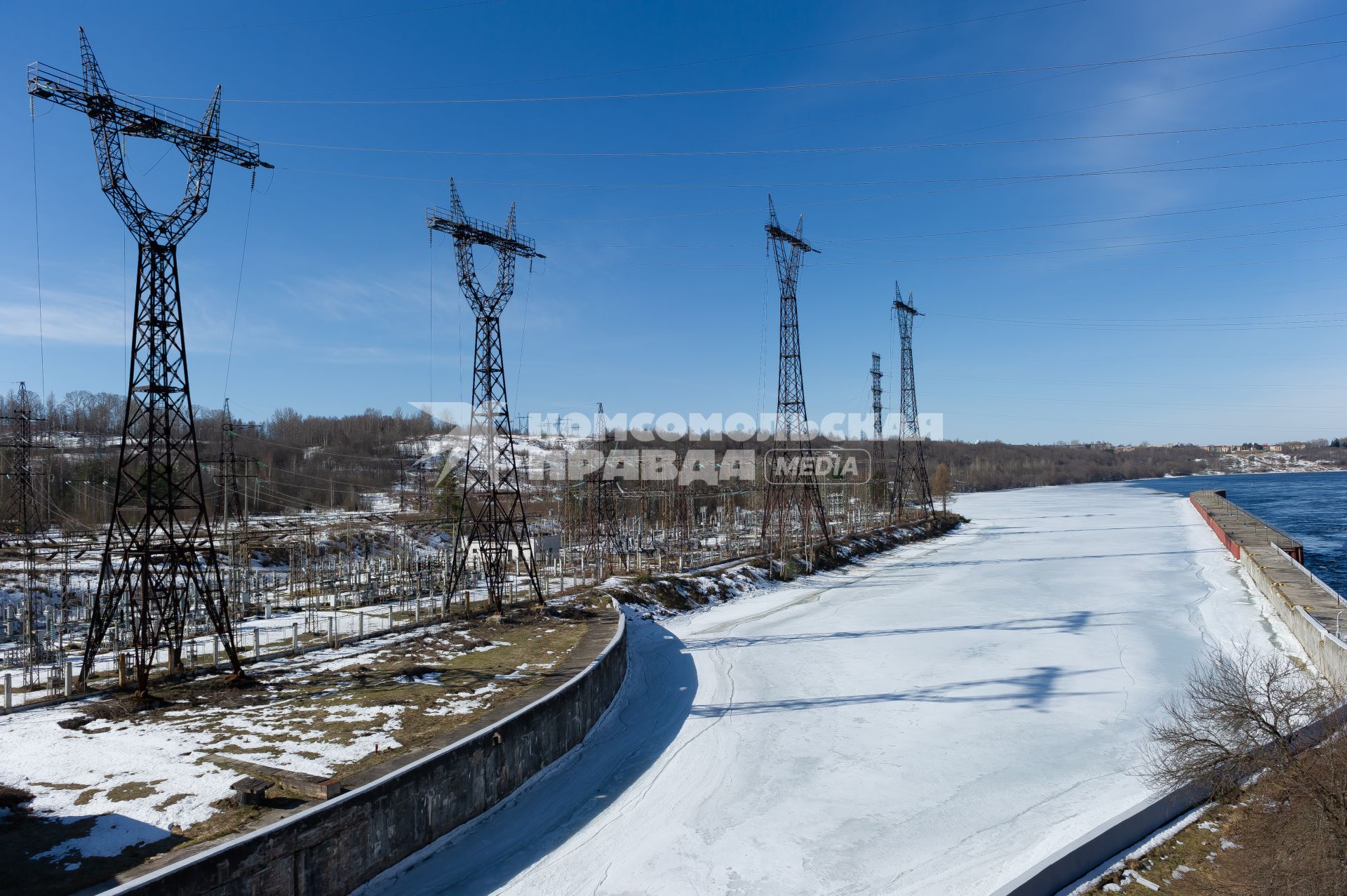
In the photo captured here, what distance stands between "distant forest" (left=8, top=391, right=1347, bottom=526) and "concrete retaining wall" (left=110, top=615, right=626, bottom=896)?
74.6 feet

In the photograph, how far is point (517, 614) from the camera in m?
22.2

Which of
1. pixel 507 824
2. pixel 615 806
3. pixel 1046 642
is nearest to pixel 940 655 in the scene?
pixel 1046 642

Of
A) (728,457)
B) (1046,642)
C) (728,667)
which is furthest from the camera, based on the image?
(728,457)

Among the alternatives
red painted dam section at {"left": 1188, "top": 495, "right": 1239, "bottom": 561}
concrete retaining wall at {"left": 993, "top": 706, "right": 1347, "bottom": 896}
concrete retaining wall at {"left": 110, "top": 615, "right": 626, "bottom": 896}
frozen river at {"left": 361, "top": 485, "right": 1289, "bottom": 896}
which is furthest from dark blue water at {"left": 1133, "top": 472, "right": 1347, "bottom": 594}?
concrete retaining wall at {"left": 110, "top": 615, "right": 626, "bottom": 896}

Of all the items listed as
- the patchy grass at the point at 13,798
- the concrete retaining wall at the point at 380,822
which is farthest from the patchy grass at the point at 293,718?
the concrete retaining wall at the point at 380,822

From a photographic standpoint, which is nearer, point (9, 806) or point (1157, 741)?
point (9, 806)

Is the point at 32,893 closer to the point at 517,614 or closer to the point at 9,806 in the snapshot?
the point at 9,806

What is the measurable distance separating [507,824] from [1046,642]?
56.6ft

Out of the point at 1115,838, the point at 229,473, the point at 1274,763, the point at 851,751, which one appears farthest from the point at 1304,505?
the point at 229,473

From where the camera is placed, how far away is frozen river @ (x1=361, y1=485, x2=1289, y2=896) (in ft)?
31.7

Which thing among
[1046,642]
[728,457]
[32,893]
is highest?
[728,457]

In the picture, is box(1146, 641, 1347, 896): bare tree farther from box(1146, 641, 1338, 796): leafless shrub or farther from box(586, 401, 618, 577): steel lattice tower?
box(586, 401, 618, 577): steel lattice tower

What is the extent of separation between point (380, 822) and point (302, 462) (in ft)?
304

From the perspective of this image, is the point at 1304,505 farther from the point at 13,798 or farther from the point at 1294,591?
the point at 13,798
